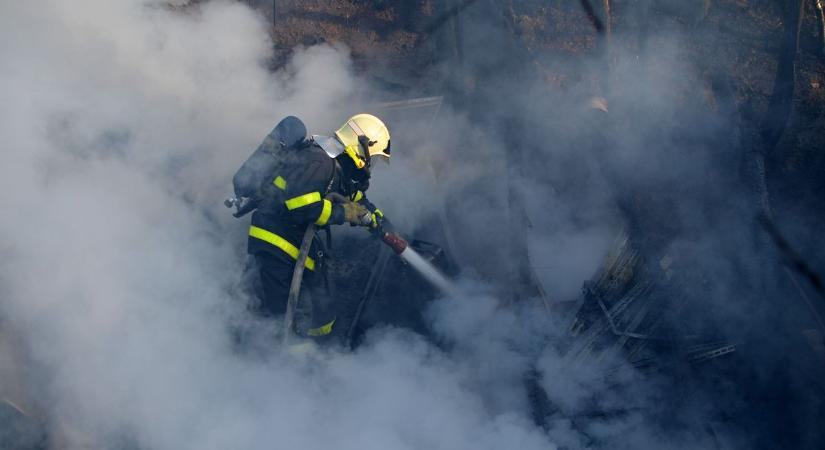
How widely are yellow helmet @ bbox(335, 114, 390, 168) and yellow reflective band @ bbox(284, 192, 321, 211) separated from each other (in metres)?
0.52

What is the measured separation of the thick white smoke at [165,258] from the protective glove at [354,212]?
45.2 inches

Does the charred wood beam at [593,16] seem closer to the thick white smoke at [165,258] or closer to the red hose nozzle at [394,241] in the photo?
the thick white smoke at [165,258]

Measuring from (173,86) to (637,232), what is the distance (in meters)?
4.52

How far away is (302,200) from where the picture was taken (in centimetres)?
418

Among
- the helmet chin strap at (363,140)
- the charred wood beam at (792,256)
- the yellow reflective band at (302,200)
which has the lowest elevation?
the yellow reflective band at (302,200)

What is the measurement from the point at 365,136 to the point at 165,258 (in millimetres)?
2045

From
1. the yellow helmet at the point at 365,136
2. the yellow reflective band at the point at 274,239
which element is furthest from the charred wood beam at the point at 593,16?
the yellow reflective band at the point at 274,239

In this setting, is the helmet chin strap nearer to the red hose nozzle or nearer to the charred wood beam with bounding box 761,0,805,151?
the red hose nozzle

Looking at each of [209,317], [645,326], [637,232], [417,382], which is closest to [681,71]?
[637,232]

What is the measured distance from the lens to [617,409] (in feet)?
15.0

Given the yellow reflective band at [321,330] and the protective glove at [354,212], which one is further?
the yellow reflective band at [321,330]

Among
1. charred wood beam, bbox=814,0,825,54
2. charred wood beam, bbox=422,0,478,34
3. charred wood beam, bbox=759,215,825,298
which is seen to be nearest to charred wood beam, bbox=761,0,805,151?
charred wood beam, bbox=814,0,825,54

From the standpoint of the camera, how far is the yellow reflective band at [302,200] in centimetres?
418

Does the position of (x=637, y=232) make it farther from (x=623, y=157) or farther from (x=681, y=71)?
(x=681, y=71)
